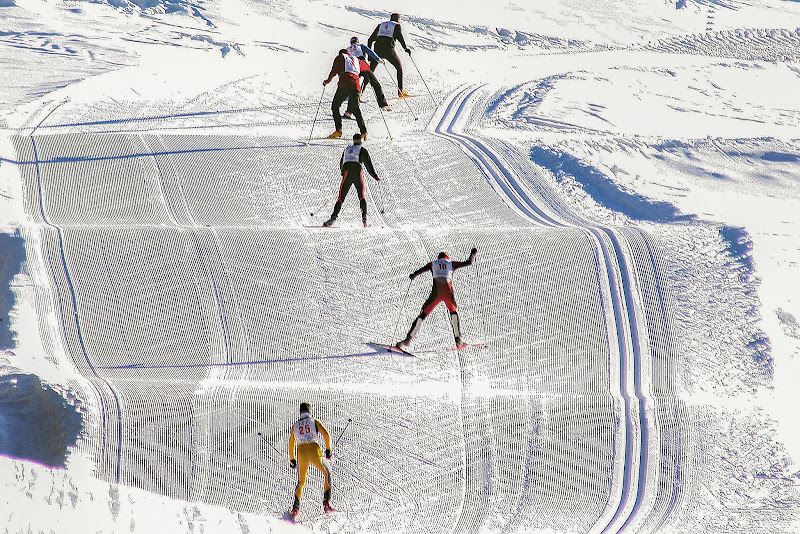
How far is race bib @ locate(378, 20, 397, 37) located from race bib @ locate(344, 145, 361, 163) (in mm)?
4016

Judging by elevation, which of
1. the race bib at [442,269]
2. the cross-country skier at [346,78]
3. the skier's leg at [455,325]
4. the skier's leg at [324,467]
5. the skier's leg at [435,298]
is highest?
the cross-country skier at [346,78]

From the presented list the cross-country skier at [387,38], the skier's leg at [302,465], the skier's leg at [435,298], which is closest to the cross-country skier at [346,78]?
the cross-country skier at [387,38]

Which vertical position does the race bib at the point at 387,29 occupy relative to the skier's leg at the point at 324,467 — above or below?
above

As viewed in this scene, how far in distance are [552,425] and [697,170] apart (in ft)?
24.9

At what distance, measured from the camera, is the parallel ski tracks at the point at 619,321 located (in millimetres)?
8766

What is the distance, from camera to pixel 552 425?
9234 millimetres

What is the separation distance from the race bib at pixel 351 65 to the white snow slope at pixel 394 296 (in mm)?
1601

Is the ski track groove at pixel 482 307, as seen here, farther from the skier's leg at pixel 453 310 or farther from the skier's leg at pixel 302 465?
the skier's leg at pixel 302 465

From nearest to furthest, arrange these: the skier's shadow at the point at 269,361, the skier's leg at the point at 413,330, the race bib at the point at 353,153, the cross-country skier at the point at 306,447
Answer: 1. the cross-country skier at the point at 306,447
2. the skier's shadow at the point at 269,361
3. the skier's leg at the point at 413,330
4. the race bib at the point at 353,153

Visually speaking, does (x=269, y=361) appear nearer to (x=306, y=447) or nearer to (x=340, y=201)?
(x=306, y=447)

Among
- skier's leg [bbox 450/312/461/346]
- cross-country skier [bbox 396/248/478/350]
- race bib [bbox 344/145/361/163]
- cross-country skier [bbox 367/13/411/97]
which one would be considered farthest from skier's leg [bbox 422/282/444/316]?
cross-country skier [bbox 367/13/411/97]

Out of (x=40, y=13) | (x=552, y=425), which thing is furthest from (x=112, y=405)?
(x=40, y=13)

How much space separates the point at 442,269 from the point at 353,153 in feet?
8.47

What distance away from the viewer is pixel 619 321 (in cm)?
1070
